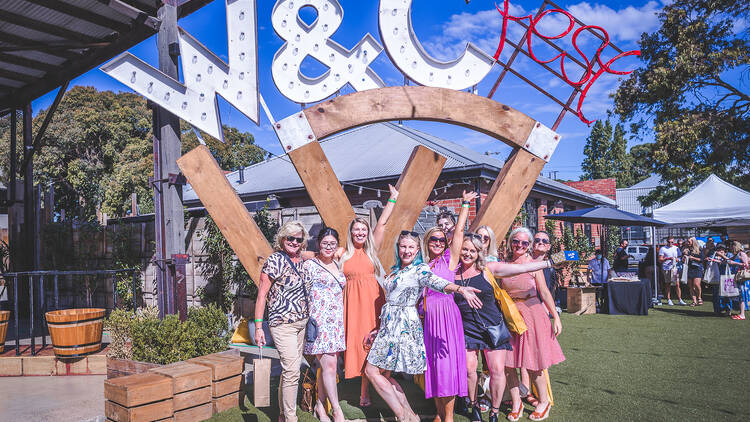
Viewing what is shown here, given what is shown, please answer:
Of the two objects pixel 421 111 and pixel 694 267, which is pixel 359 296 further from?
pixel 694 267

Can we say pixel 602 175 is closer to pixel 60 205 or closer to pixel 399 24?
pixel 60 205

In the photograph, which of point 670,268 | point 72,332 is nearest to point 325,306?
point 72,332

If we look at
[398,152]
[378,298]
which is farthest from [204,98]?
[398,152]

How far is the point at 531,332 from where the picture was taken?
13.2ft

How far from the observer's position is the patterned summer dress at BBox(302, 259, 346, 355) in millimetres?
3693

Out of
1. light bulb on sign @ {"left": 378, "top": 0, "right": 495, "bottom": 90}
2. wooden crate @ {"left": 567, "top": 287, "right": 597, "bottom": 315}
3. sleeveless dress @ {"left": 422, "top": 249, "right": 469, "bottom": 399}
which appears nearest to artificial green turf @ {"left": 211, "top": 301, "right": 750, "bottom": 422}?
sleeveless dress @ {"left": 422, "top": 249, "right": 469, "bottom": 399}

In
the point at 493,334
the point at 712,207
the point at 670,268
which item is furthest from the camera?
the point at 712,207

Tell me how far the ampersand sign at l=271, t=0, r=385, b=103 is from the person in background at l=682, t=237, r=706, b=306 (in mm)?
10818

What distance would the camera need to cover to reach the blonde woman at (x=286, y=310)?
11.9ft

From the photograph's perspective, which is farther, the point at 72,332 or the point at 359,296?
the point at 72,332

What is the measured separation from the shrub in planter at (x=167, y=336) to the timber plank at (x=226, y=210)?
945mm

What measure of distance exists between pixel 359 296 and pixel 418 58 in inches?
95.8

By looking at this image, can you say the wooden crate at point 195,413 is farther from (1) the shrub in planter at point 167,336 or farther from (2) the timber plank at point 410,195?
(2) the timber plank at point 410,195

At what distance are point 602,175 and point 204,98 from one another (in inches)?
2216
